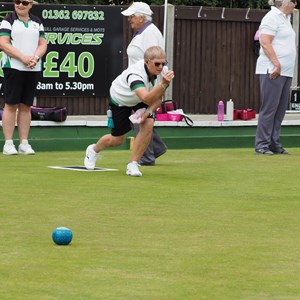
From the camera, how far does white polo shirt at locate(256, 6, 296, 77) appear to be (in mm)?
13883

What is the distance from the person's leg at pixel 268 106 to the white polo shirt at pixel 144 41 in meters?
2.29

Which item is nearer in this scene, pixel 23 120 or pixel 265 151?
pixel 23 120

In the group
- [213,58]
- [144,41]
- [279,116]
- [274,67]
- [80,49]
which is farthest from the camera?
[213,58]

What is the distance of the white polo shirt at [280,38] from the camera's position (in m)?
13.9

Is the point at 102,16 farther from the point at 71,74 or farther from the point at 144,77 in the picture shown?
the point at 144,77

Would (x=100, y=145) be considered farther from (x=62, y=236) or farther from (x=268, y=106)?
(x=62, y=236)

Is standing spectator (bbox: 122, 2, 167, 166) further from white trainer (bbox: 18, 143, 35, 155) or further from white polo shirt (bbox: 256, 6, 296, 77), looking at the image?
white polo shirt (bbox: 256, 6, 296, 77)

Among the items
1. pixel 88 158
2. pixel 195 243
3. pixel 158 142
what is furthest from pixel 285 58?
pixel 195 243

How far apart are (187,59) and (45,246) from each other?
45.0ft

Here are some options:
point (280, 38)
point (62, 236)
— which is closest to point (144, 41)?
point (280, 38)

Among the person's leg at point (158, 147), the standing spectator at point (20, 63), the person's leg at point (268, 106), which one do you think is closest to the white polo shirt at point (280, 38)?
Result: the person's leg at point (268, 106)

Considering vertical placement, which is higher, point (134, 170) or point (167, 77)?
point (167, 77)

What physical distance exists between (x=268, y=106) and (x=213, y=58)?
6864 millimetres

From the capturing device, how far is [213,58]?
20969 millimetres
